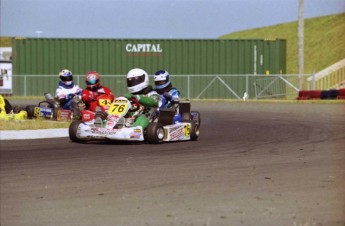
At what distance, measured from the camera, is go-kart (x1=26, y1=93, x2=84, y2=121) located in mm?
20234

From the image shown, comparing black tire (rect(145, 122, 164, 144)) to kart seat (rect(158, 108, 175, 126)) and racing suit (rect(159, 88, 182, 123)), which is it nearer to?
kart seat (rect(158, 108, 175, 126))

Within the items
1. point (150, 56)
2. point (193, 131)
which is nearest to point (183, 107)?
point (193, 131)

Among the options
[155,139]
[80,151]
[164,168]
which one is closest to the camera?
[164,168]

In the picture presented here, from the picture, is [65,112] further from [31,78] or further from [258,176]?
[31,78]

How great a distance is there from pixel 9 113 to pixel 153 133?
23.7 ft

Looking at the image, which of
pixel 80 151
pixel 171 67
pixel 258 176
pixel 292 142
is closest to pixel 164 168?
pixel 258 176

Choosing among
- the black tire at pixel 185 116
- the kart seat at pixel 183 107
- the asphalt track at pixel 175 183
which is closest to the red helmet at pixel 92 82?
the kart seat at pixel 183 107

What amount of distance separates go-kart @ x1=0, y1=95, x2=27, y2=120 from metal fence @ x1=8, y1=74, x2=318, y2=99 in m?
22.3

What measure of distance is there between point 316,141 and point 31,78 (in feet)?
102

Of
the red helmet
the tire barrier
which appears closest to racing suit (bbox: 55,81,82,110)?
the red helmet

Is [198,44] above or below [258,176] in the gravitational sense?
above

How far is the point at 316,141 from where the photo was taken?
1547 cm

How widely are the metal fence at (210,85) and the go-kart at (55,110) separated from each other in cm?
2185

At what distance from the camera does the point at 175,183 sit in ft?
30.3
